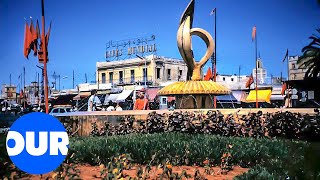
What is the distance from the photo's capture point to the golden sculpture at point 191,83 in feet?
39.0

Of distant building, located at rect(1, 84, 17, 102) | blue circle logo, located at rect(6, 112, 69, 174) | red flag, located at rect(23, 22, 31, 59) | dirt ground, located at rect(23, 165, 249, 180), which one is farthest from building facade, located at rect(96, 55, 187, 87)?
blue circle logo, located at rect(6, 112, 69, 174)

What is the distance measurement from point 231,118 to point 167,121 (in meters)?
1.29

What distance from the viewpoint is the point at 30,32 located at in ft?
31.2

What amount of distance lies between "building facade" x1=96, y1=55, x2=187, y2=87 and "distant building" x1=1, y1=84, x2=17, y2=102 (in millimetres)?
22082

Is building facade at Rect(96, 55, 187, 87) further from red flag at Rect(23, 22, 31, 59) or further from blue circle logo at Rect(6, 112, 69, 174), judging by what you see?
blue circle logo at Rect(6, 112, 69, 174)

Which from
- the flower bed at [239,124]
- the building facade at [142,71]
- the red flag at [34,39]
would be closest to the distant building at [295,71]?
the building facade at [142,71]

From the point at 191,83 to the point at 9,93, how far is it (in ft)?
201

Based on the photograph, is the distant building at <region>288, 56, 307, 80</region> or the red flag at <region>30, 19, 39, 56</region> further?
the distant building at <region>288, 56, 307, 80</region>

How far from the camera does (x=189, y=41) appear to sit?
488 inches

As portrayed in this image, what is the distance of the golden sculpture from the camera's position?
1188cm

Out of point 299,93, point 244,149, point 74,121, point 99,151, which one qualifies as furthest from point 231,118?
point 299,93

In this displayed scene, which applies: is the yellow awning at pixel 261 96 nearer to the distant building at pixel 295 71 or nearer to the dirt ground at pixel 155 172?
the distant building at pixel 295 71

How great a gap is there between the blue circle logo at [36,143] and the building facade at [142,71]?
41.3 meters

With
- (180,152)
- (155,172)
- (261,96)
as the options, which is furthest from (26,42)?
(261,96)
